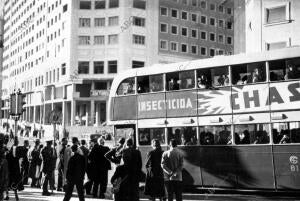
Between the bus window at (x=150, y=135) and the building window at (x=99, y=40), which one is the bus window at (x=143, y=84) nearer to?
the bus window at (x=150, y=135)

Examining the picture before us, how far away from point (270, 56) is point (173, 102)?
3.95 meters

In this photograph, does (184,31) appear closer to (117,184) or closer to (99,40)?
(99,40)

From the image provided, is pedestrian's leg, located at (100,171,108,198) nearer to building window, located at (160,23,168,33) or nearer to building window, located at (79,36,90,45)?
building window, located at (79,36,90,45)

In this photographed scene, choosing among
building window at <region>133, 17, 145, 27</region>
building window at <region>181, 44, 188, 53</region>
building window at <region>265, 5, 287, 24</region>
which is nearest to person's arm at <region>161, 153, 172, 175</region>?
building window at <region>265, 5, 287, 24</region>

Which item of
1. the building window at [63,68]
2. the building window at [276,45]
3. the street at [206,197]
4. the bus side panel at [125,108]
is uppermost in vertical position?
the building window at [63,68]

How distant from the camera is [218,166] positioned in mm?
16297

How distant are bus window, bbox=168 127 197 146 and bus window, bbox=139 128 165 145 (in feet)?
1.30

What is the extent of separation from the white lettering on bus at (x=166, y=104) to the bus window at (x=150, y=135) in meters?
0.80

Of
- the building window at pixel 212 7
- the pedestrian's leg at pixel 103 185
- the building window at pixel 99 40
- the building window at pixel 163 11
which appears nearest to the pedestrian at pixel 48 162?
the pedestrian's leg at pixel 103 185

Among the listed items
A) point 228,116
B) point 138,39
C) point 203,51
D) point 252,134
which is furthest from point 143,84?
point 203,51

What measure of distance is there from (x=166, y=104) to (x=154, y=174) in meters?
4.20

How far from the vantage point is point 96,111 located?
64.4m

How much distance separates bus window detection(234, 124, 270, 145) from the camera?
49.7 feet

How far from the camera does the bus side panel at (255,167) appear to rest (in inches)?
593
